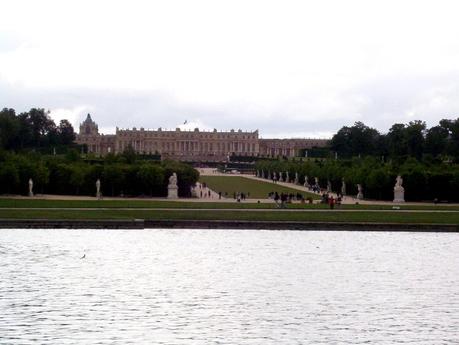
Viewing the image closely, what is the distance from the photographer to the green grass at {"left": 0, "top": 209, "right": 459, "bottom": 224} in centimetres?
3434

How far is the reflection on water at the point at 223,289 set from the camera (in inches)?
664

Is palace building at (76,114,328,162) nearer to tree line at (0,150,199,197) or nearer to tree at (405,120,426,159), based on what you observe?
tree at (405,120,426,159)

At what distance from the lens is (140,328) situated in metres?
17.0

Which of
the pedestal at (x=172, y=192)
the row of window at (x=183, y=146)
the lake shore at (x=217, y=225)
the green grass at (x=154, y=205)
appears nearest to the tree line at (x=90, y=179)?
the pedestal at (x=172, y=192)

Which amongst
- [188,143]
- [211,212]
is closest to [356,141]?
[188,143]

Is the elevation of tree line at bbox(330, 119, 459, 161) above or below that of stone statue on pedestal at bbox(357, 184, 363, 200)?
above

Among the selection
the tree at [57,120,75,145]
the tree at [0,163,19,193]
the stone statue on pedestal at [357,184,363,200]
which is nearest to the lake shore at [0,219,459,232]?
the tree at [0,163,19,193]

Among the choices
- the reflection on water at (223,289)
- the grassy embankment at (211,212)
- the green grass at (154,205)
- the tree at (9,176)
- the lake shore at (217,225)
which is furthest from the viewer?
the tree at (9,176)

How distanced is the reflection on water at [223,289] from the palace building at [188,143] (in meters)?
126

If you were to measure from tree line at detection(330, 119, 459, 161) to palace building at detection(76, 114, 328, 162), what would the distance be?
35638 mm

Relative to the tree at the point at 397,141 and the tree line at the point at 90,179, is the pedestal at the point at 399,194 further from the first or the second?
the tree at the point at 397,141

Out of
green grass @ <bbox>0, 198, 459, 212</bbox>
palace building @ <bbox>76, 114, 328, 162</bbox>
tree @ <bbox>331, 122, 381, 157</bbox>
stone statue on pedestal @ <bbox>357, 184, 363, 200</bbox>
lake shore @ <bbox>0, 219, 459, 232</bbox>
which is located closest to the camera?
lake shore @ <bbox>0, 219, 459, 232</bbox>

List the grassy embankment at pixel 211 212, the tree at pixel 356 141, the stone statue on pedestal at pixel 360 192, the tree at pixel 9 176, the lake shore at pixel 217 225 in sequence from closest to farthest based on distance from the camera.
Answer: the lake shore at pixel 217 225 → the grassy embankment at pixel 211 212 → the tree at pixel 9 176 → the stone statue on pedestal at pixel 360 192 → the tree at pixel 356 141

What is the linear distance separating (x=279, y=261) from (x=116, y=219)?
892 cm
